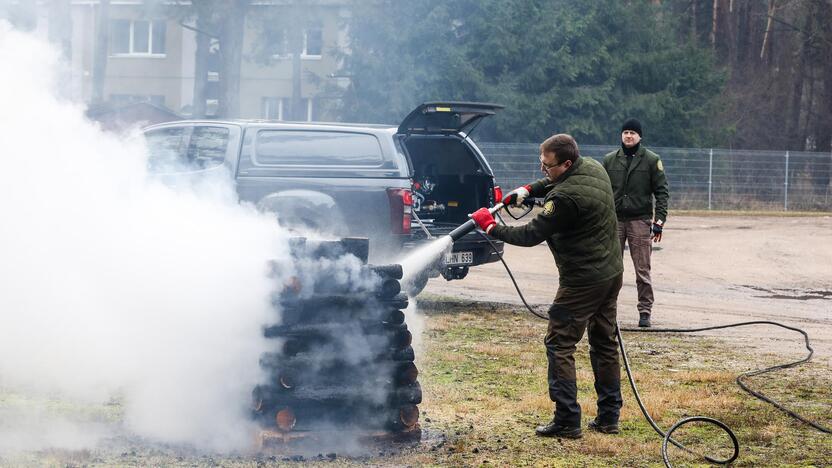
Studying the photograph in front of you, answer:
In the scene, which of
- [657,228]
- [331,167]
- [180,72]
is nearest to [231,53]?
[180,72]

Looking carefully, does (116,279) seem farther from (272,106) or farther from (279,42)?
(272,106)

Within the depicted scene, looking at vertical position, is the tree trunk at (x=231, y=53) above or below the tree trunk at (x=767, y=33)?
below

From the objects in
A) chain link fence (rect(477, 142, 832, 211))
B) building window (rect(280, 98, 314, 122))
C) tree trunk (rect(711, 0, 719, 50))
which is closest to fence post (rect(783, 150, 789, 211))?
chain link fence (rect(477, 142, 832, 211))

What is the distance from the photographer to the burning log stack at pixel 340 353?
616 cm

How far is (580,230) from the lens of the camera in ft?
21.8

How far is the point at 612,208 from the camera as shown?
22.1ft

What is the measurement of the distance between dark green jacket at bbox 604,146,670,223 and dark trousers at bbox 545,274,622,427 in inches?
143

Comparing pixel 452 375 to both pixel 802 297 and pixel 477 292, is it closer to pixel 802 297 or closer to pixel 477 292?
pixel 477 292

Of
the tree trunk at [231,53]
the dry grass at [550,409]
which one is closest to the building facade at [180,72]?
the tree trunk at [231,53]

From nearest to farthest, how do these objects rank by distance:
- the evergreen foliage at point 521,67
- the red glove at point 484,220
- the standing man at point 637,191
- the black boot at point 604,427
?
the red glove at point 484,220
the black boot at point 604,427
the standing man at point 637,191
the evergreen foliage at point 521,67

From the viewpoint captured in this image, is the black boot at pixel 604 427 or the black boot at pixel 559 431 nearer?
the black boot at pixel 559 431

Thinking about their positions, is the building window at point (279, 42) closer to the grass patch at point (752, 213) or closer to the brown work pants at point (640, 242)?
the grass patch at point (752, 213)

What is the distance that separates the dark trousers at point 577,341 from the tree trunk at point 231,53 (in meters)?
23.1

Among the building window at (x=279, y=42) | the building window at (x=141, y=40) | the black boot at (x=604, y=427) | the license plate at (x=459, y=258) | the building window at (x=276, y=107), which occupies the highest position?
the building window at (x=141, y=40)
